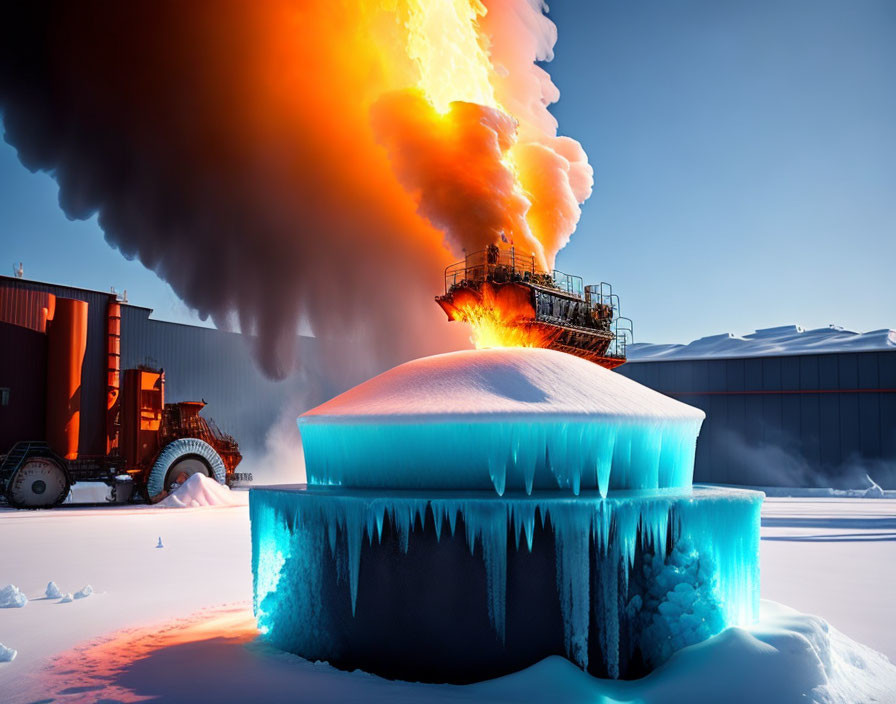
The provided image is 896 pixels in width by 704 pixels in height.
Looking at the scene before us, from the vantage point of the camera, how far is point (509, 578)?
700cm

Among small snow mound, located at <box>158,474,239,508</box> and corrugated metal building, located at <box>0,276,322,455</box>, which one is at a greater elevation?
corrugated metal building, located at <box>0,276,322,455</box>

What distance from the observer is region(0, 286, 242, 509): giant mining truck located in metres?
27.2

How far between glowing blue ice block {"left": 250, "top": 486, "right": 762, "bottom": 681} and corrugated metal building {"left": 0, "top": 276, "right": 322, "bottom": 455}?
24367mm

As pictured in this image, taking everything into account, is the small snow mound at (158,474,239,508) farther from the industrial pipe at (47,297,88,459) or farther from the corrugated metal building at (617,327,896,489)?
the corrugated metal building at (617,327,896,489)

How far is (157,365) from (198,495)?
11292mm

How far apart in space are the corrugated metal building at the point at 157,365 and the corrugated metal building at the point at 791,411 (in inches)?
787

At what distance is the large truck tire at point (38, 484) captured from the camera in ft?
80.7

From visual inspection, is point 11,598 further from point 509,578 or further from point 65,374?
point 65,374

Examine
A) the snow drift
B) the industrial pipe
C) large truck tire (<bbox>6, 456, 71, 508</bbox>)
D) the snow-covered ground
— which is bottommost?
the snow-covered ground

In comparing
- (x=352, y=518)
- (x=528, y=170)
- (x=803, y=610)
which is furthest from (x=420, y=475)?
(x=528, y=170)

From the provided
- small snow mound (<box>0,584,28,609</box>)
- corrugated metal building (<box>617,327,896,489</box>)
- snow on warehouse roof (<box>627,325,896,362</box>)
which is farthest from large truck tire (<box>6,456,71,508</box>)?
snow on warehouse roof (<box>627,325,896,362</box>)

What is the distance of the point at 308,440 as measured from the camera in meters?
9.23

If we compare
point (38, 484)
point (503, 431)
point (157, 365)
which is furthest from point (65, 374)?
point (503, 431)

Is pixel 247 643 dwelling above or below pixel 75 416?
below
